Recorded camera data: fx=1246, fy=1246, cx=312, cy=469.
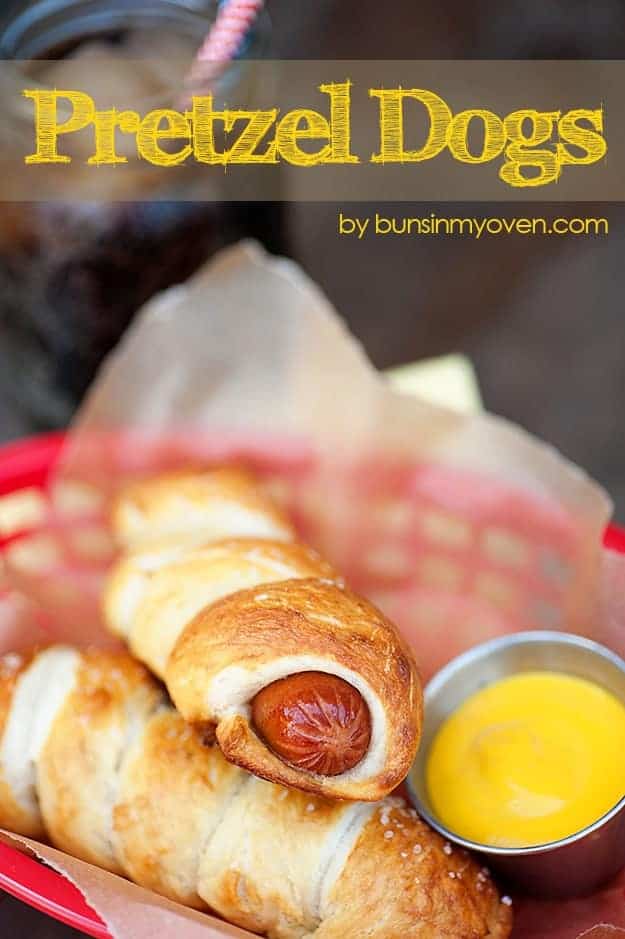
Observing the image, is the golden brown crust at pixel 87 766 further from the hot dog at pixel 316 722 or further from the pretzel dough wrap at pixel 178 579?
the hot dog at pixel 316 722

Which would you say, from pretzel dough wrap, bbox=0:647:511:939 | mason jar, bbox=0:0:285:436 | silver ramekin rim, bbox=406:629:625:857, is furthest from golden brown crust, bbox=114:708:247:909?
mason jar, bbox=0:0:285:436

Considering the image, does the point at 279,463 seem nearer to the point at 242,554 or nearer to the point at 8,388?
the point at 242,554

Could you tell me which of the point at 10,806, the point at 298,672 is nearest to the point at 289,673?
the point at 298,672

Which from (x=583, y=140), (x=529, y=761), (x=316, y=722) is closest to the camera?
(x=316, y=722)

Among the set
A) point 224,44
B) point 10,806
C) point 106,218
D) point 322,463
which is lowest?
→ point 10,806

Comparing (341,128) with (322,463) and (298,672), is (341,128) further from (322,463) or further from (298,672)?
(298,672)

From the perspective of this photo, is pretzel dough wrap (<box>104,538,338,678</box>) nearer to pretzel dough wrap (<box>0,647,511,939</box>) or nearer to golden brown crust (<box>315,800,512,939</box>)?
pretzel dough wrap (<box>0,647,511,939</box>)
